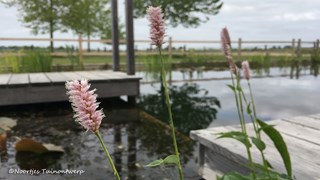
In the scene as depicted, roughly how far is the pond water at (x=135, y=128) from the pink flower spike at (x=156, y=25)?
2.04 metres

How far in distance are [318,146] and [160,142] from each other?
6.46 feet

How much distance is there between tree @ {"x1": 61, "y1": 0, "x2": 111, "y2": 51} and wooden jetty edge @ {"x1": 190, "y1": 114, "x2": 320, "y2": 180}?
22.4 meters

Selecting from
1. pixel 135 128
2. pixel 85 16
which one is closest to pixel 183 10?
pixel 85 16

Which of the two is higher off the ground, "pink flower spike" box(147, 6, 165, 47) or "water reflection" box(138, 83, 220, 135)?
"pink flower spike" box(147, 6, 165, 47)

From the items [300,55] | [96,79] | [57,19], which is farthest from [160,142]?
[57,19]

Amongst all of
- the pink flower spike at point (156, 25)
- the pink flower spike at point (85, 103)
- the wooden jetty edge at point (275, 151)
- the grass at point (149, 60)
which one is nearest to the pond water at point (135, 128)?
the wooden jetty edge at point (275, 151)

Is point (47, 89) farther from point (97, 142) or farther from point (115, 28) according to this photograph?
point (115, 28)

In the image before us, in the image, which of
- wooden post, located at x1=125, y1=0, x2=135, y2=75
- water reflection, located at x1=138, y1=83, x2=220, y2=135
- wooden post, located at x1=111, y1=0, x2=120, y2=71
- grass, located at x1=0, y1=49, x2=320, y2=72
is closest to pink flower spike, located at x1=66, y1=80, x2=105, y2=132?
water reflection, located at x1=138, y1=83, x2=220, y2=135

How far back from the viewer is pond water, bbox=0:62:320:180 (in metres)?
2.93

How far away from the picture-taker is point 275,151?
79.4 inches

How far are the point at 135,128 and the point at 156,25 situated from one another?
355 centimetres

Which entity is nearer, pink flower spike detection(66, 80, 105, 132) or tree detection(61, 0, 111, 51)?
pink flower spike detection(66, 80, 105, 132)

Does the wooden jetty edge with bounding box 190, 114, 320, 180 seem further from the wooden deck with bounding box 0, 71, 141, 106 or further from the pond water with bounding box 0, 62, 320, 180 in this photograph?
the wooden deck with bounding box 0, 71, 141, 106

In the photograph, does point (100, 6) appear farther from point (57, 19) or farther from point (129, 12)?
point (129, 12)
